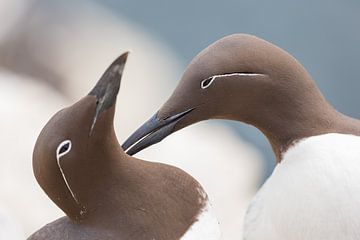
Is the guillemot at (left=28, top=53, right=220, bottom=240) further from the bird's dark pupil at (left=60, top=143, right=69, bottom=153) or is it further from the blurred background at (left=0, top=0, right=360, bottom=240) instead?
the blurred background at (left=0, top=0, right=360, bottom=240)

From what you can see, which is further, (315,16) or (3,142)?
(315,16)

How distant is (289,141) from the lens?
2018 millimetres

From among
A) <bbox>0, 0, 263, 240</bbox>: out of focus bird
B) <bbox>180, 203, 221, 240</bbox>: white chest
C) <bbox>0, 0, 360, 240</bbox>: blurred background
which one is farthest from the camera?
<bbox>0, 0, 360, 240</bbox>: blurred background

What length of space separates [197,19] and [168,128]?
132 inches

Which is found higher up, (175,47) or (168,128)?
(168,128)

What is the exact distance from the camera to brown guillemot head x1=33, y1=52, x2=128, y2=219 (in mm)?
1790

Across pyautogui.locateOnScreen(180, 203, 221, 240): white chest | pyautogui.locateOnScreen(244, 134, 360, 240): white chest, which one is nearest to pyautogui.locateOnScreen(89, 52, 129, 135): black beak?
pyautogui.locateOnScreen(180, 203, 221, 240): white chest

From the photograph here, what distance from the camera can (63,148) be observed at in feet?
5.85

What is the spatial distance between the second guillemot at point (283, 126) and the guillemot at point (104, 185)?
131 millimetres

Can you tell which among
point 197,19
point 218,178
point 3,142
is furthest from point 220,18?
point 3,142

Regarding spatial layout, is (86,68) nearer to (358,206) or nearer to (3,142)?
(3,142)

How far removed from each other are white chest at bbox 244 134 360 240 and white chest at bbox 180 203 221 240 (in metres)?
0.12

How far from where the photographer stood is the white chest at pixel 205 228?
191cm

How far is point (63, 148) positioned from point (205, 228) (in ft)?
1.12
